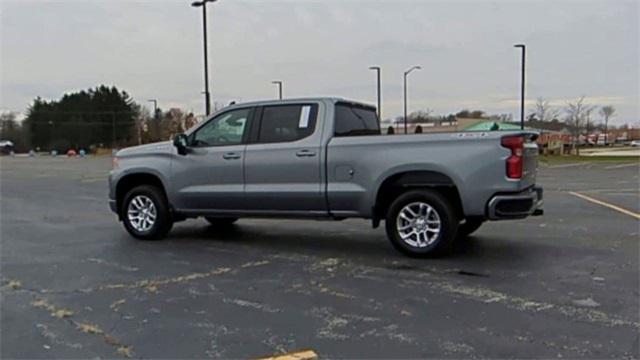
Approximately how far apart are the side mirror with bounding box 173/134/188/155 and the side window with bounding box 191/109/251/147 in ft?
0.36

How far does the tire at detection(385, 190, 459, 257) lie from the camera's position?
22.2 feet

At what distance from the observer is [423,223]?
22.6ft

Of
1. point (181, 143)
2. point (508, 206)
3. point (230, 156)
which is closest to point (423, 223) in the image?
point (508, 206)

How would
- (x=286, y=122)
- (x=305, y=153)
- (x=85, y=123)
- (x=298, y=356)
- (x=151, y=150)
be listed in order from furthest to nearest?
1. (x=85, y=123)
2. (x=151, y=150)
3. (x=286, y=122)
4. (x=305, y=153)
5. (x=298, y=356)

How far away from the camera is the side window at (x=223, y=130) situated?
26.2 feet

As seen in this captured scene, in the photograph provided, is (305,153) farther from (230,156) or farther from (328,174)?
(230,156)

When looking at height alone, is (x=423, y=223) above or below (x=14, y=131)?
below

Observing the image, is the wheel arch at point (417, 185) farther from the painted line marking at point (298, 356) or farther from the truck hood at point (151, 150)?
the painted line marking at point (298, 356)

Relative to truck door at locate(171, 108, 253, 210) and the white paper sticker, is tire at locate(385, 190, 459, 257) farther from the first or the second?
truck door at locate(171, 108, 253, 210)

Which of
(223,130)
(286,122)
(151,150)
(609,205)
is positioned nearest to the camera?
(286,122)

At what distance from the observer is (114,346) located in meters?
4.14

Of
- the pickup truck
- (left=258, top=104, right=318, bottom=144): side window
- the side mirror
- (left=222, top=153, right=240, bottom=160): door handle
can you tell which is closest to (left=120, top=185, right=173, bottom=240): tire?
the pickup truck

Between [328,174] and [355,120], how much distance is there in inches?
41.2

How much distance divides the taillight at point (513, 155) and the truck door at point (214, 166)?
3.38 meters
